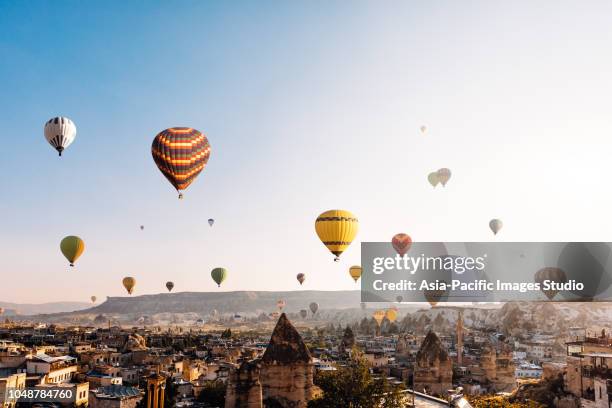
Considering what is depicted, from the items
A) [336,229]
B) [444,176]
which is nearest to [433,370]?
[336,229]

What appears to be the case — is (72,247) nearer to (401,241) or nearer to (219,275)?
(219,275)

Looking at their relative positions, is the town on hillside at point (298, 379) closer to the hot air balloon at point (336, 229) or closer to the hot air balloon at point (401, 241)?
the hot air balloon at point (336, 229)

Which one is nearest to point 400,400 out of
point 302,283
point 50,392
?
point 50,392

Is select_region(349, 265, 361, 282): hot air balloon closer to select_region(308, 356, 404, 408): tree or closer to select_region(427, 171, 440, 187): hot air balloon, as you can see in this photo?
select_region(427, 171, 440, 187): hot air balloon

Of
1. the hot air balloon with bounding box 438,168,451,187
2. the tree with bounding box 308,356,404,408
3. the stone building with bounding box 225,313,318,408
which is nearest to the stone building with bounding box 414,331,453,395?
the tree with bounding box 308,356,404,408

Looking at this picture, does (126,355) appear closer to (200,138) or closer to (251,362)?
(200,138)
